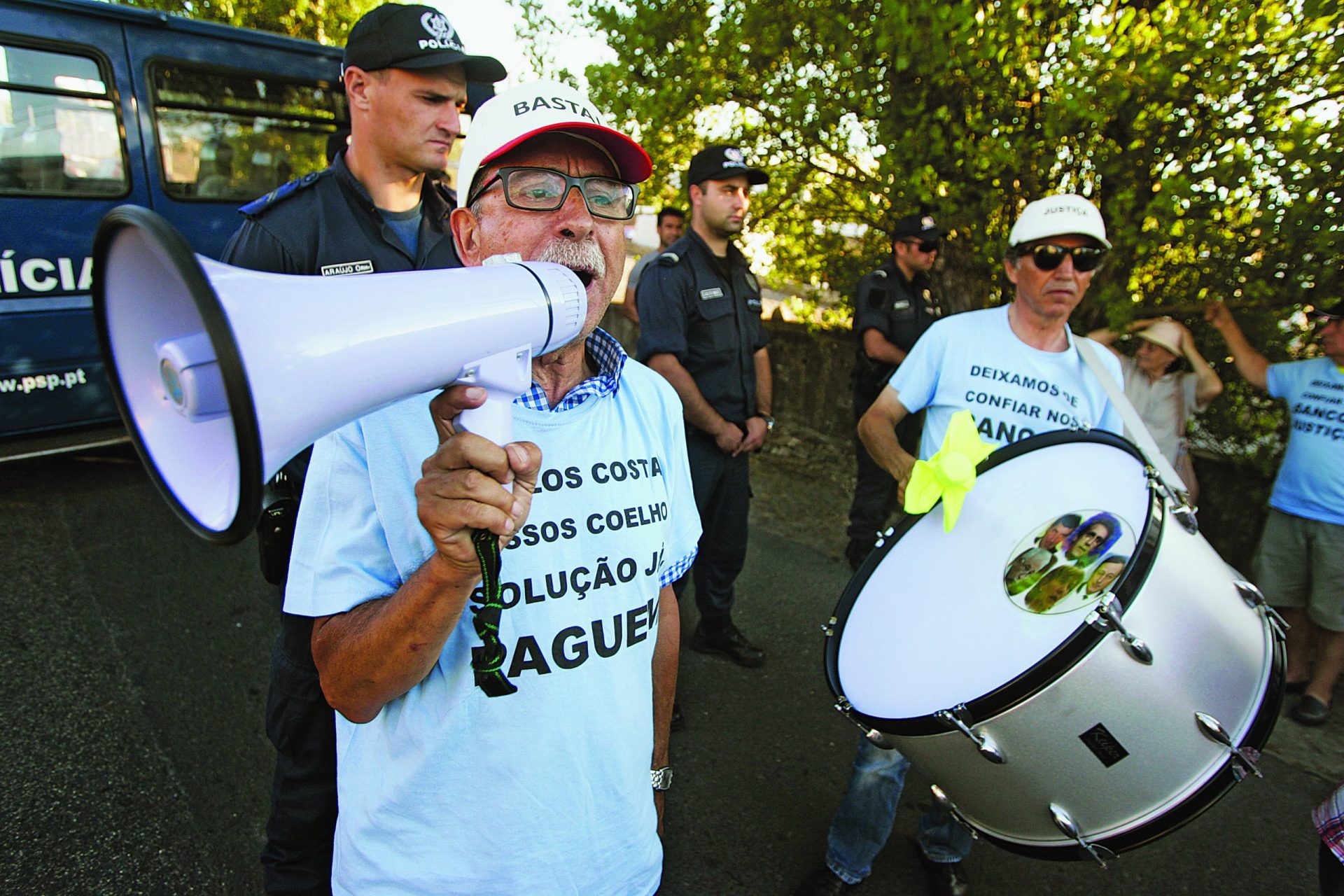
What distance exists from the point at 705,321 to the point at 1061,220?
158 centimetres

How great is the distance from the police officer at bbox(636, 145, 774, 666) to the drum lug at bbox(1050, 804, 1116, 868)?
2103 mm

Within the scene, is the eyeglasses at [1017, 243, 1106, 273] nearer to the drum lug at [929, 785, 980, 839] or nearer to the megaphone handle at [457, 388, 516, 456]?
the drum lug at [929, 785, 980, 839]

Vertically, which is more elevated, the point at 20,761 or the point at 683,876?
the point at 683,876

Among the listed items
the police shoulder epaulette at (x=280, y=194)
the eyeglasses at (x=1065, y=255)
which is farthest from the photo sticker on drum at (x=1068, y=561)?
the police shoulder epaulette at (x=280, y=194)

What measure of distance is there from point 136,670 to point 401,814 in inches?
112

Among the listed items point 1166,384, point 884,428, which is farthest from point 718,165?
point 1166,384

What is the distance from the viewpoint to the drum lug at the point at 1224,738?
1.59 meters

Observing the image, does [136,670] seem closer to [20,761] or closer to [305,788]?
[20,761]

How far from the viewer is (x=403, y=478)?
117 cm

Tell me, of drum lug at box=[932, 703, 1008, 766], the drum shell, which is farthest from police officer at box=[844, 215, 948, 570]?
drum lug at box=[932, 703, 1008, 766]

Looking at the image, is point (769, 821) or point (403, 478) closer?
point (403, 478)

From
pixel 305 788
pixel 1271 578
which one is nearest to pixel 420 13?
pixel 305 788

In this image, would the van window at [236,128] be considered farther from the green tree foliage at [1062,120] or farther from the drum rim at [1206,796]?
the drum rim at [1206,796]

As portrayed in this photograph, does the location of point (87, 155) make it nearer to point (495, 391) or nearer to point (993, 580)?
point (495, 391)
